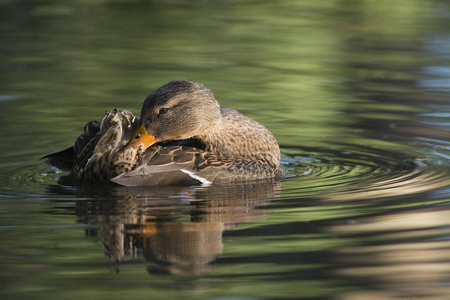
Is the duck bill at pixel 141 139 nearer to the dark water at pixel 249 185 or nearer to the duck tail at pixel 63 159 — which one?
the dark water at pixel 249 185

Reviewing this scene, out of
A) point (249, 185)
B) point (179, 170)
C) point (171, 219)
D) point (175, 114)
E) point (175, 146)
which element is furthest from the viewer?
point (175, 114)

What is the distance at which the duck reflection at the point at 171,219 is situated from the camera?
584cm

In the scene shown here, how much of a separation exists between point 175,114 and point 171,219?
62.1 inches

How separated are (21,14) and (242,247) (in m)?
12.1

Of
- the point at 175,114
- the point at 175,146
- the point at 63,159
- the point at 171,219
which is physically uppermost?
the point at 175,114

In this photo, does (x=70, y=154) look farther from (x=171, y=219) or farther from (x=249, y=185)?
(x=171, y=219)

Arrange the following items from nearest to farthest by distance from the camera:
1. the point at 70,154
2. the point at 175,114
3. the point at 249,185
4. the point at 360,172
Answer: the point at 249,185, the point at 175,114, the point at 360,172, the point at 70,154

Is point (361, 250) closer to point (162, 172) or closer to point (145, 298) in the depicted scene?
point (145, 298)

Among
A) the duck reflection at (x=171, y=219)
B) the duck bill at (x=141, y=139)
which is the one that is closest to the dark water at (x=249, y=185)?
the duck reflection at (x=171, y=219)

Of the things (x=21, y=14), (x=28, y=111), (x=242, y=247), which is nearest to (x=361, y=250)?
(x=242, y=247)

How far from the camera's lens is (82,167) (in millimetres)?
8031

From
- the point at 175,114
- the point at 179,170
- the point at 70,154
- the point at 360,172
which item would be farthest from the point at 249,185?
the point at 70,154

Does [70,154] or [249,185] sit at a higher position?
[70,154]

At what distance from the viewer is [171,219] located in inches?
264
